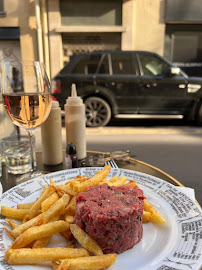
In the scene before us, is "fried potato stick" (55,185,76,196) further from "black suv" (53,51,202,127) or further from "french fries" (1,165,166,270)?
"black suv" (53,51,202,127)

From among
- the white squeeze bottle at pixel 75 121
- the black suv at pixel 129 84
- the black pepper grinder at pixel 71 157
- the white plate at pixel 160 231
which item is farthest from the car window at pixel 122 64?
the white plate at pixel 160 231

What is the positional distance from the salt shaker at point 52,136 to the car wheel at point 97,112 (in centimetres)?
463

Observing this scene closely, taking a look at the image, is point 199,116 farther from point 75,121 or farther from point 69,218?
point 69,218

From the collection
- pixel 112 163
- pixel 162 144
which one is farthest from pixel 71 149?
pixel 162 144

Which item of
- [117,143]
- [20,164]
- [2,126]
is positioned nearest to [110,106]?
[117,143]

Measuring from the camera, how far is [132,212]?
2.89 ft

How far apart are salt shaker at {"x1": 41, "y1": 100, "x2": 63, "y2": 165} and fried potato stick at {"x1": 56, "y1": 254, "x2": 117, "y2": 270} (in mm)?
844

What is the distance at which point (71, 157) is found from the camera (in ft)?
4.76

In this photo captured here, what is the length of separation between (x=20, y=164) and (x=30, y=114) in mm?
348

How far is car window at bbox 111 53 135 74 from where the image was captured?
6.11 metres

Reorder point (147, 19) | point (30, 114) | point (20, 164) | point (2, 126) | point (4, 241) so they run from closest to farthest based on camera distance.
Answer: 1. point (4, 241)
2. point (30, 114)
3. point (20, 164)
4. point (2, 126)
5. point (147, 19)

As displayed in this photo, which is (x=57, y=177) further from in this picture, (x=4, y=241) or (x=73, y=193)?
(x=4, y=241)

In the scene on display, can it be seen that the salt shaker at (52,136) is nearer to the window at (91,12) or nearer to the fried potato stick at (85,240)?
the fried potato stick at (85,240)

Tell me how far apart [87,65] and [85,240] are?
220 inches
